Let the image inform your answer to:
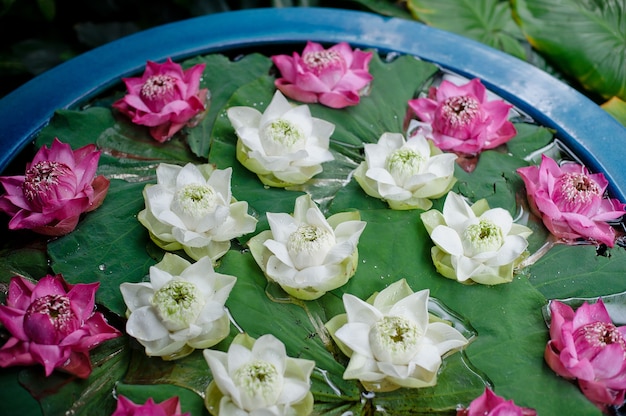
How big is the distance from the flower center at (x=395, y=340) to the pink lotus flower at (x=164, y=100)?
1.93 feet

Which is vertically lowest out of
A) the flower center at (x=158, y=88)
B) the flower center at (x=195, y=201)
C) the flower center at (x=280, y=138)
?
the flower center at (x=195, y=201)

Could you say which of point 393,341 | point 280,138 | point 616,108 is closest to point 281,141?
point 280,138

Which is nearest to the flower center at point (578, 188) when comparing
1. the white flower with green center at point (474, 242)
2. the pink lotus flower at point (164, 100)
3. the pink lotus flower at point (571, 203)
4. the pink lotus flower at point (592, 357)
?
the pink lotus flower at point (571, 203)

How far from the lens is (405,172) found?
3.57ft

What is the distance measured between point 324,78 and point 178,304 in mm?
584

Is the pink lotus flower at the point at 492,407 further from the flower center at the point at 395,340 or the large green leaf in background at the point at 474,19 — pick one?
the large green leaf in background at the point at 474,19

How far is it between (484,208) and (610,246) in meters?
0.22

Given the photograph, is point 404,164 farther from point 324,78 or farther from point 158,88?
point 158,88

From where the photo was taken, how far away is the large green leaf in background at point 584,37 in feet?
5.30

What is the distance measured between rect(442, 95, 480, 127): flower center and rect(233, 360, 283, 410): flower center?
1.98ft

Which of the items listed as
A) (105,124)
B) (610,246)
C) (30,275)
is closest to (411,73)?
(610,246)

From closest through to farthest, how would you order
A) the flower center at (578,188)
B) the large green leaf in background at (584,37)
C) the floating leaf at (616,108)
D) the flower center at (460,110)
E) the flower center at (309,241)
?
the flower center at (309,241) → the flower center at (578,188) → the flower center at (460,110) → the floating leaf at (616,108) → the large green leaf in background at (584,37)

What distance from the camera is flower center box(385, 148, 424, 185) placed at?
3.57 feet

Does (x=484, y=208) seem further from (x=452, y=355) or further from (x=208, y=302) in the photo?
(x=208, y=302)
